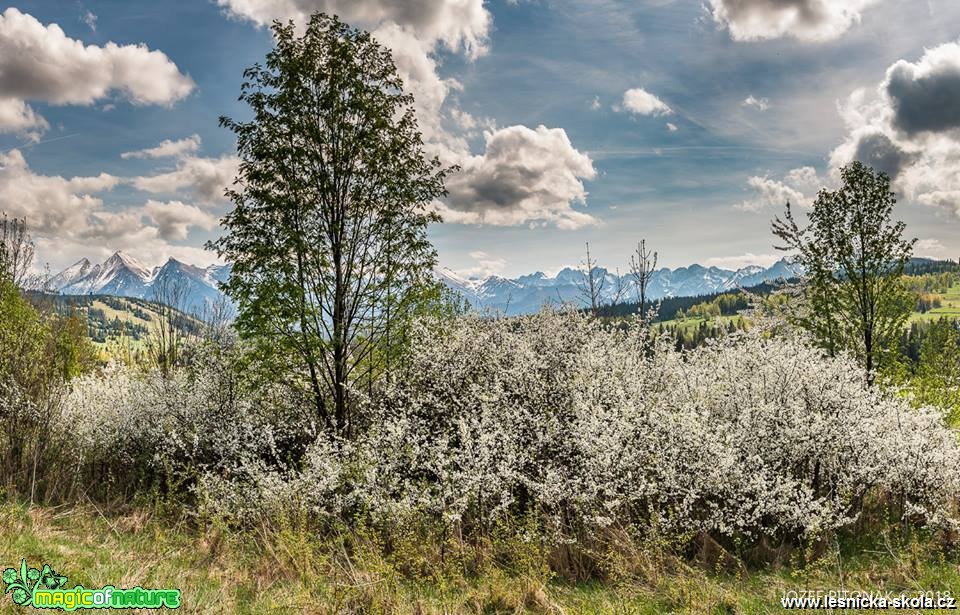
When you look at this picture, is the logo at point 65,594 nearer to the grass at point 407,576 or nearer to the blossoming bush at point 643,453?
the grass at point 407,576

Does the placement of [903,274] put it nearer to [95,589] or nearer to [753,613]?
[753,613]

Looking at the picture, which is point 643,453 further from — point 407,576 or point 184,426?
point 184,426

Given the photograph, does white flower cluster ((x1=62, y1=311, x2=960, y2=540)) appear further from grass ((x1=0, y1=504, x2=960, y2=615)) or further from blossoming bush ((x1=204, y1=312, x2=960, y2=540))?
grass ((x1=0, y1=504, x2=960, y2=615))

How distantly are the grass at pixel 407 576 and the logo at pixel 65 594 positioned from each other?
1.04ft

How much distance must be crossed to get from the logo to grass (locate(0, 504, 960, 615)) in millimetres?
316

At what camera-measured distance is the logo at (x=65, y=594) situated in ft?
17.5

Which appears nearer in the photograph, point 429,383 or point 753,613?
point 753,613

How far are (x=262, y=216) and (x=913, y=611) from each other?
14.5 m

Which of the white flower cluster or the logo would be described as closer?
the logo

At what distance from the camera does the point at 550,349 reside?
13.3 meters

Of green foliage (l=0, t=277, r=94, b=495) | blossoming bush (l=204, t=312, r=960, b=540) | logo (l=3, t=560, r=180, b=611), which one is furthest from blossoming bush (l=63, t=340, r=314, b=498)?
logo (l=3, t=560, r=180, b=611)

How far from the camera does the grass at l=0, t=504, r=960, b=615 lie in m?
6.70

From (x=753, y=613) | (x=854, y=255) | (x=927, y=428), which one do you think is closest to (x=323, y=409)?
(x=753, y=613)

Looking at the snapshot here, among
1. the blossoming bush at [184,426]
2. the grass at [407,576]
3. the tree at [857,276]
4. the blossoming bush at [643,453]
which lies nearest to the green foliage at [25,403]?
the blossoming bush at [184,426]
